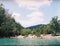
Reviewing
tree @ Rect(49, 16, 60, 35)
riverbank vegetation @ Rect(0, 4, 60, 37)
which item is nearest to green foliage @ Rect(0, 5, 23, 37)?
riverbank vegetation @ Rect(0, 4, 60, 37)

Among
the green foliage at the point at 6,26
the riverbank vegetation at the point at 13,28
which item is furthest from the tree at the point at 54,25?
the green foliage at the point at 6,26

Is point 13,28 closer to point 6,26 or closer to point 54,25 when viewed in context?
point 6,26

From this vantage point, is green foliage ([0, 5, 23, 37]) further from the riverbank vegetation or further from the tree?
the tree

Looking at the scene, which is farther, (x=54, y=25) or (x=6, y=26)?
(x=54, y=25)

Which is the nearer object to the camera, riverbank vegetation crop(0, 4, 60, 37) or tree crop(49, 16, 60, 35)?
riverbank vegetation crop(0, 4, 60, 37)

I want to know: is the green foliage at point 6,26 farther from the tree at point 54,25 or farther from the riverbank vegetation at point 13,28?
the tree at point 54,25

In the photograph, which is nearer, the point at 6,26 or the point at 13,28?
the point at 6,26

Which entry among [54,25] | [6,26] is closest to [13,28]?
[6,26]

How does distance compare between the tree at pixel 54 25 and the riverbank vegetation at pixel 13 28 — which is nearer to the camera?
the riverbank vegetation at pixel 13 28

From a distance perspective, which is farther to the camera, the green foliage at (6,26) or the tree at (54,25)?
the tree at (54,25)

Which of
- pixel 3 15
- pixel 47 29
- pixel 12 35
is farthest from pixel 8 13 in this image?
pixel 47 29

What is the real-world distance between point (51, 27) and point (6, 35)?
355 inches

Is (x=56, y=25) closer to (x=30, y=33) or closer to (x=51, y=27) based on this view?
(x=51, y=27)

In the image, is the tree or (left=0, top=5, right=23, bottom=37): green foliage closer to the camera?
(left=0, top=5, right=23, bottom=37): green foliage
